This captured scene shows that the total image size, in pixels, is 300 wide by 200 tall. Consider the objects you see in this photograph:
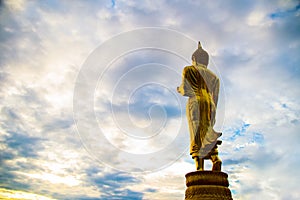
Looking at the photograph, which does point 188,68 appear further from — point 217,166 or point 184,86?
point 217,166

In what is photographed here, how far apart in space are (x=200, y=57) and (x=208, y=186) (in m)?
4.55

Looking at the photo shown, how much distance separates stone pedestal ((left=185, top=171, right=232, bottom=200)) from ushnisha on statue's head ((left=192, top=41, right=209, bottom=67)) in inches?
158

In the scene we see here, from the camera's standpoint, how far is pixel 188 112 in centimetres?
895

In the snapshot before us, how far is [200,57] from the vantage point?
32.3 feet

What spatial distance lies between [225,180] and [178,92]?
316 centimetres

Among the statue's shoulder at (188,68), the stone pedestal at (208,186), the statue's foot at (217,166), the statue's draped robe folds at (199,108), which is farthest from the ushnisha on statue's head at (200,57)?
the stone pedestal at (208,186)

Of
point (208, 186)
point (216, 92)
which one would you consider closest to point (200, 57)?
point (216, 92)

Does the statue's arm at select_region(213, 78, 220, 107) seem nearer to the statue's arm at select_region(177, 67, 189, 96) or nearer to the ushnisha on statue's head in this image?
the ushnisha on statue's head

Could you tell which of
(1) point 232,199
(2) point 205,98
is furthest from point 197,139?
(1) point 232,199

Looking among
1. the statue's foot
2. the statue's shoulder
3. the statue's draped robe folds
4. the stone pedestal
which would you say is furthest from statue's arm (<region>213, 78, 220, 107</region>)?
the stone pedestal

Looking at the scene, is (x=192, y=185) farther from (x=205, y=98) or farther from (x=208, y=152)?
(x=205, y=98)

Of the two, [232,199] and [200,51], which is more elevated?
[200,51]

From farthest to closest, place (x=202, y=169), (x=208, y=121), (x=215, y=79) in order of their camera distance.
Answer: (x=215, y=79) < (x=208, y=121) < (x=202, y=169)

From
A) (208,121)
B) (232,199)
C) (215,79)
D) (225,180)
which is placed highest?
(215,79)
